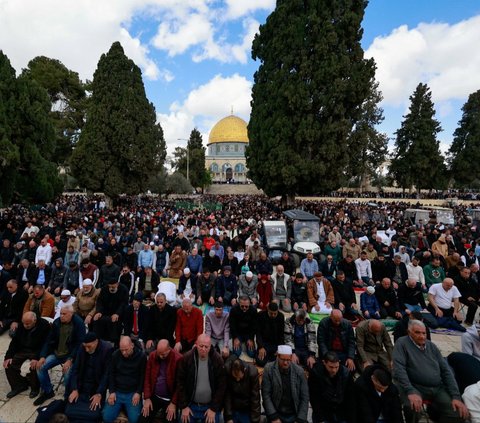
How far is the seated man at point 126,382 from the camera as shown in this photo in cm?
358

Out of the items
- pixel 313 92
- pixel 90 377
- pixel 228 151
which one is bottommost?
pixel 90 377

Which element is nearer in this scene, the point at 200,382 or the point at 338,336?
the point at 200,382

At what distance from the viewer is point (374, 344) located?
14.9 feet

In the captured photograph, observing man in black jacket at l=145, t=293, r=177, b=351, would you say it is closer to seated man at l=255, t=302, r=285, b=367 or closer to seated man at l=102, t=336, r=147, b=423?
seated man at l=102, t=336, r=147, b=423

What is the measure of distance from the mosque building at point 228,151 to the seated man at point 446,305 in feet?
211

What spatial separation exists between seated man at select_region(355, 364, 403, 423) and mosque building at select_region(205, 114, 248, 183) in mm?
67084

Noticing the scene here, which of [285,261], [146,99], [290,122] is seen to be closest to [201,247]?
[285,261]

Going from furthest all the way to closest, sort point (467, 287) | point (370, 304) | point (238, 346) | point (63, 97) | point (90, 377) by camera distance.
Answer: point (63, 97)
point (467, 287)
point (370, 304)
point (238, 346)
point (90, 377)

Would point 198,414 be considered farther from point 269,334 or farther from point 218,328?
point 269,334

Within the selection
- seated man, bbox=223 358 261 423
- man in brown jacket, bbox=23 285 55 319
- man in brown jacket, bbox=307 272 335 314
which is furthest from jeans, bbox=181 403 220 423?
man in brown jacket, bbox=307 272 335 314

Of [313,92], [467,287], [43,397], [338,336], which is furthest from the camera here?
[313,92]

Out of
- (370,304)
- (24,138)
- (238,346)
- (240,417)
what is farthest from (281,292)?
(24,138)

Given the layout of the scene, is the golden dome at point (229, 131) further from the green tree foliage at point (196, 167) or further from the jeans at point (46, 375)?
the jeans at point (46, 375)

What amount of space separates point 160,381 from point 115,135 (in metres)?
23.7
